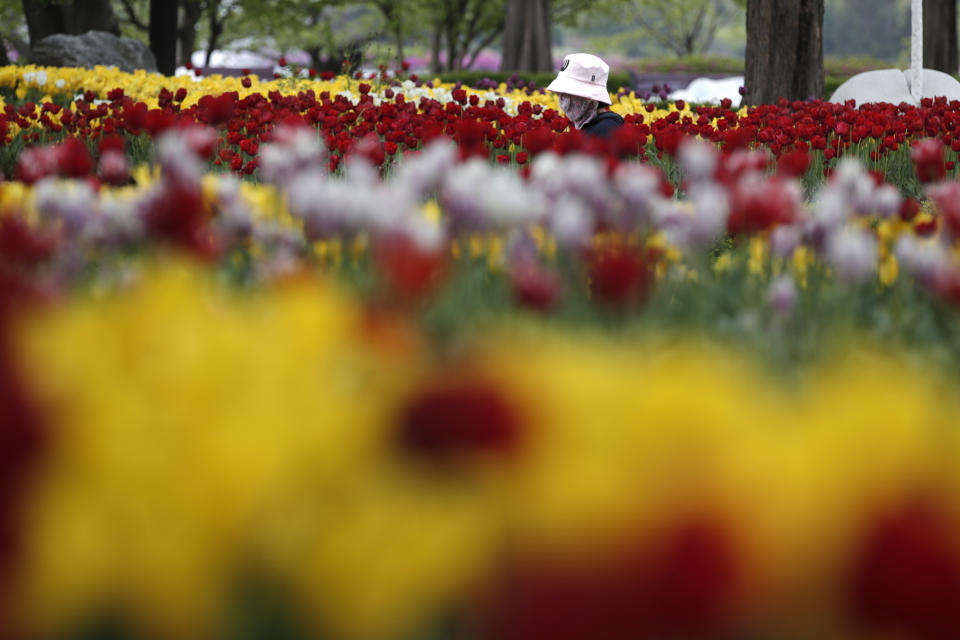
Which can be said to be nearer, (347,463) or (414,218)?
(347,463)

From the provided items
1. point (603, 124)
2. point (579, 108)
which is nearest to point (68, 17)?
point (579, 108)

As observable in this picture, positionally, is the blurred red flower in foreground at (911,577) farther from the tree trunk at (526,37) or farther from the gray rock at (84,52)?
the tree trunk at (526,37)

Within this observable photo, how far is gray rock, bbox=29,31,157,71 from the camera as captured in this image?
16.9 metres

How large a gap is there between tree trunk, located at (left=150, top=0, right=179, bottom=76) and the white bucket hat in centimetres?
1708

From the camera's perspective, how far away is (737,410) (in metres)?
0.96

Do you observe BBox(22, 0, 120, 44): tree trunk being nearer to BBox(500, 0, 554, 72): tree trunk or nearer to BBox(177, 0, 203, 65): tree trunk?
BBox(177, 0, 203, 65): tree trunk

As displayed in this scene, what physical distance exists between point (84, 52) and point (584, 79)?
41.7 ft

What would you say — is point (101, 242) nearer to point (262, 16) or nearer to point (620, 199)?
point (620, 199)

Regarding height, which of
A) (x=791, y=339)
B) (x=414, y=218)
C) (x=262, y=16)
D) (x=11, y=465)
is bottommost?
(x=791, y=339)

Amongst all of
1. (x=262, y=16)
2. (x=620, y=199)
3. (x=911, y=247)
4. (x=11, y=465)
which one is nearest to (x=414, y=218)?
(x=620, y=199)

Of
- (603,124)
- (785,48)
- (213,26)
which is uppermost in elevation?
(213,26)

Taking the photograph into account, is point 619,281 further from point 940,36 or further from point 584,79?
point 940,36

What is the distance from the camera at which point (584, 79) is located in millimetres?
7469

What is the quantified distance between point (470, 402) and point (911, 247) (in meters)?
2.15
